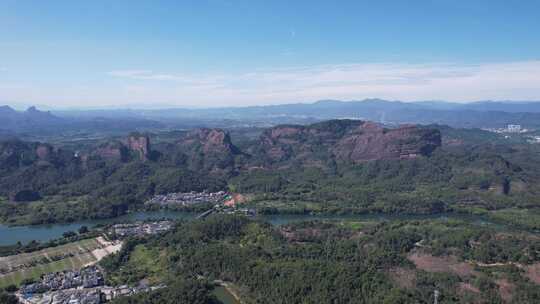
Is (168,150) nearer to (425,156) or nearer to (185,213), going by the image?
(185,213)

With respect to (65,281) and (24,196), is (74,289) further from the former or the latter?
(24,196)

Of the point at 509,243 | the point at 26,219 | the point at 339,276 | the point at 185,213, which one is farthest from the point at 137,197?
the point at 509,243

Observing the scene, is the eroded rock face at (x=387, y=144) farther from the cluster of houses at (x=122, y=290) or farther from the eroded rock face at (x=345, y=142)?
the cluster of houses at (x=122, y=290)

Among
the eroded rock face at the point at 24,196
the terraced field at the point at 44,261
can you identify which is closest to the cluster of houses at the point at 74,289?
the terraced field at the point at 44,261

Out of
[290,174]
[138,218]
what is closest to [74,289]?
[138,218]

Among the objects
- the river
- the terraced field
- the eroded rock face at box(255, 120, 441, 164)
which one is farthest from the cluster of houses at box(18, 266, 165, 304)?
the eroded rock face at box(255, 120, 441, 164)

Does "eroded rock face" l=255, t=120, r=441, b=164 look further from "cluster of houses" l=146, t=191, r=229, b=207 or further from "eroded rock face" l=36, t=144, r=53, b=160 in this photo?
"eroded rock face" l=36, t=144, r=53, b=160
